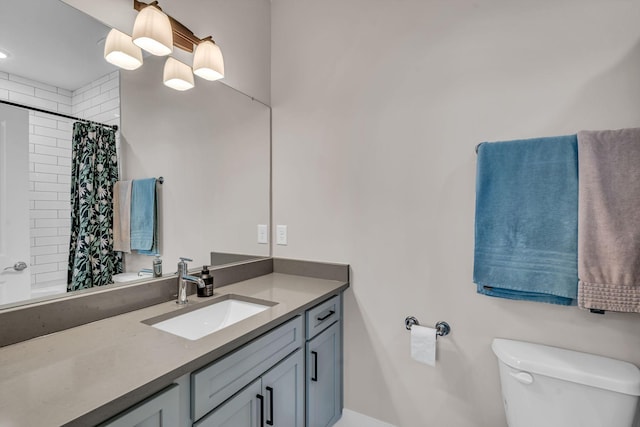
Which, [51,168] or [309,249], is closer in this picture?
[51,168]

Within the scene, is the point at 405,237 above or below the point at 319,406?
above

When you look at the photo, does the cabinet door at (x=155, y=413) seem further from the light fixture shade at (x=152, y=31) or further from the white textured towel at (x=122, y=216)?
the light fixture shade at (x=152, y=31)

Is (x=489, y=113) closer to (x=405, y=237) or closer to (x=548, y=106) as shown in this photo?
(x=548, y=106)

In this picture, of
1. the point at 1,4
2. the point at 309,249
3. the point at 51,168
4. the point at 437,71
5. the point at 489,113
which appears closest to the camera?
the point at 1,4

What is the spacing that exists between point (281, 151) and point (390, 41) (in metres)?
0.88

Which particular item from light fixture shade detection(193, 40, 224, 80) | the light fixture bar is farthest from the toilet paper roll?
the light fixture bar

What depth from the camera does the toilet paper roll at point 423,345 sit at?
143cm

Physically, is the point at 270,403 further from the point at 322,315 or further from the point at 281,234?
the point at 281,234

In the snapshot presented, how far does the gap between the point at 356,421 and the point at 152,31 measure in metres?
2.14

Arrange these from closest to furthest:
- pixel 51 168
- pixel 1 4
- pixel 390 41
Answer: pixel 1 4, pixel 51 168, pixel 390 41

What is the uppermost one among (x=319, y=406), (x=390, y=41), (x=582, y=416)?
(x=390, y=41)

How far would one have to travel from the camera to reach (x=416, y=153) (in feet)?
5.02

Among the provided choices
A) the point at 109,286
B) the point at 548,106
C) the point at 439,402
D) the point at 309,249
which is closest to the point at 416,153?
the point at 548,106

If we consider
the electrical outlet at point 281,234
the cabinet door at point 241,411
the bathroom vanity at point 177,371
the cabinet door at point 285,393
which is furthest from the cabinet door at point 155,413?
the electrical outlet at point 281,234
